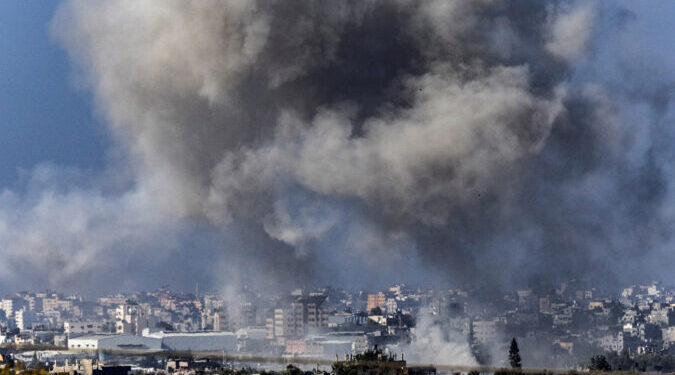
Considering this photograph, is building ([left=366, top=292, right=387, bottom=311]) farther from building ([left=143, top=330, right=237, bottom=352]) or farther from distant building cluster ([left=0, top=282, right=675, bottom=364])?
building ([left=143, top=330, right=237, bottom=352])

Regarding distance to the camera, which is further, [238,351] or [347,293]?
[347,293]

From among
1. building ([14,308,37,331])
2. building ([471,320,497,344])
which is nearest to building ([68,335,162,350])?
building ([471,320,497,344])

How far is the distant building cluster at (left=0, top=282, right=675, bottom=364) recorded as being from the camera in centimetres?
4791

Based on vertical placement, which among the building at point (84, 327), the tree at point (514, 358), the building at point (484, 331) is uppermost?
the building at point (84, 327)

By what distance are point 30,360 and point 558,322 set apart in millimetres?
18010

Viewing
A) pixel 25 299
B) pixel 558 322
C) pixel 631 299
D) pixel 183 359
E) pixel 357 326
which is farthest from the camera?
pixel 25 299

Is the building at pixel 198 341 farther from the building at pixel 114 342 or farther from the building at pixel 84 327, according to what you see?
the building at pixel 84 327

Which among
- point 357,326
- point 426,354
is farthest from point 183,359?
point 357,326

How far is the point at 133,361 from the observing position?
4600cm

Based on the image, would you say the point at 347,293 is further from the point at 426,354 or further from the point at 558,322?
the point at 426,354

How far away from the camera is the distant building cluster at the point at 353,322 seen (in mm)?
47906

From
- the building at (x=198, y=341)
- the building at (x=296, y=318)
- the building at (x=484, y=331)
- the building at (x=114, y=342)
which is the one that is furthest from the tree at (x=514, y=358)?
the building at (x=114, y=342)

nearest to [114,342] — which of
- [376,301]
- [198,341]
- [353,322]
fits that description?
[198,341]

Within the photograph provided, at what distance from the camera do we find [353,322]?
6619cm
